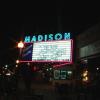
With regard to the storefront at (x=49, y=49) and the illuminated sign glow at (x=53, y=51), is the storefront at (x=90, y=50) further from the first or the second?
the illuminated sign glow at (x=53, y=51)

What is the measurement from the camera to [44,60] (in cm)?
2662

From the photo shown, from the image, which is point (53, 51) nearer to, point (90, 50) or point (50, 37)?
point (50, 37)

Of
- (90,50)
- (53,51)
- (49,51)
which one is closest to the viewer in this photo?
(90,50)

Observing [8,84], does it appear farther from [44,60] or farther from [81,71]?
[81,71]

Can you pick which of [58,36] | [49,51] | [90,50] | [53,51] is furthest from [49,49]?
[90,50]

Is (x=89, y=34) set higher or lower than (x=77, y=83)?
higher

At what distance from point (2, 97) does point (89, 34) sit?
25.7ft

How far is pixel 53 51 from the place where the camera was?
26266 millimetres

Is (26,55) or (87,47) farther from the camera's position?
(26,55)

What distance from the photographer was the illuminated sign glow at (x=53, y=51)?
83.5 ft

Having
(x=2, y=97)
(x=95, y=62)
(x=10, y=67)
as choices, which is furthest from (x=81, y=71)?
(x=10, y=67)

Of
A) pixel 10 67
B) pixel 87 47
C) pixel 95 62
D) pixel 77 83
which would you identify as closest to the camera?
pixel 87 47

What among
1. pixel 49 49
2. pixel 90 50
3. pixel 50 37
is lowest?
pixel 90 50

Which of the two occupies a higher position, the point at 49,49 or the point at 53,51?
the point at 49,49
